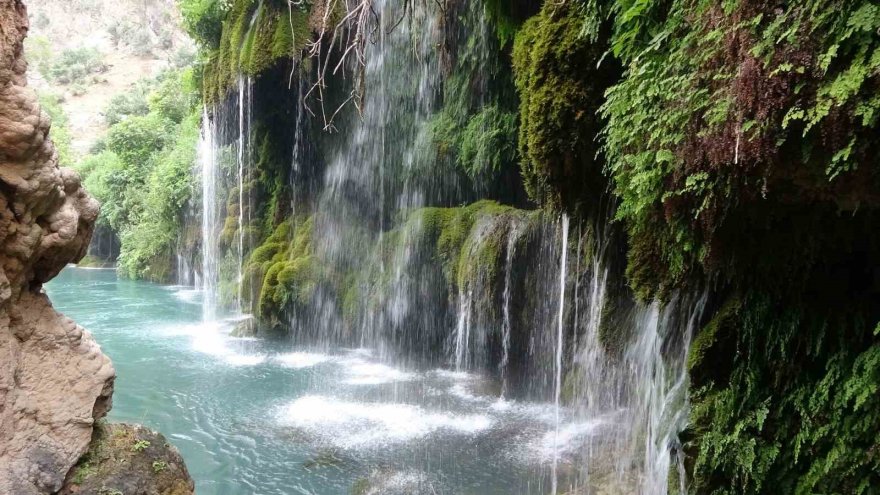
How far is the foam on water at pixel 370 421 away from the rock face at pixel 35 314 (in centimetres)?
391

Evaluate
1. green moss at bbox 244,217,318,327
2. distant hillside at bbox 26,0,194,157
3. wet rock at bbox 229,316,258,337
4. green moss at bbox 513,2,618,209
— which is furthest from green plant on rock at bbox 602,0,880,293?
distant hillside at bbox 26,0,194,157

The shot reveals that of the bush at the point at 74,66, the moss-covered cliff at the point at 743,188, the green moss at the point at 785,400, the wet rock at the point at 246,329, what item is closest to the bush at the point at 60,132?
the bush at the point at 74,66

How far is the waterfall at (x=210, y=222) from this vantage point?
1759 cm

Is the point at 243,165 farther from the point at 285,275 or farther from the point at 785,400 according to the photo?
the point at 785,400

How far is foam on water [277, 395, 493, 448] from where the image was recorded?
7.61 m

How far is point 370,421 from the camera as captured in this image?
8164 millimetres

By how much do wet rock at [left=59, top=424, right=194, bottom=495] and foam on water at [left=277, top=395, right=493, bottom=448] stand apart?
335 cm

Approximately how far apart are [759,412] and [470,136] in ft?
25.9

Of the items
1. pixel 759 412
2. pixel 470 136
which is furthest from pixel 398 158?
pixel 759 412

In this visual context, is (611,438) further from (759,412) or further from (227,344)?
(227,344)

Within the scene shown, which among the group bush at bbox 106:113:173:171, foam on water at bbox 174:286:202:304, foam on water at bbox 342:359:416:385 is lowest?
foam on water at bbox 342:359:416:385

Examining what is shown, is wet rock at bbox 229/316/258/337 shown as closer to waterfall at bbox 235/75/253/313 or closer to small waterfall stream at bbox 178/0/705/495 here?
small waterfall stream at bbox 178/0/705/495

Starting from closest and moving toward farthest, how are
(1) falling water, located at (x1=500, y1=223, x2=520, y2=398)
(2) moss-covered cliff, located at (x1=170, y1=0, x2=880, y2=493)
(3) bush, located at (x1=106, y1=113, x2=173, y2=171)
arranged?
(2) moss-covered cliff, located at (x1=170, y1=0, x2=880, y2=493)
(1) falling water, located at (x1=500, y1=223, x2=520, y2=398)
(3) bush, located at (x1=106, y1=113, x2=173, y2=171)

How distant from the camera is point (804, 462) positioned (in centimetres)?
346
